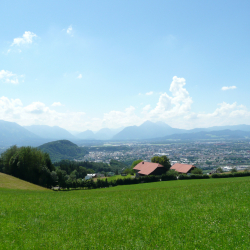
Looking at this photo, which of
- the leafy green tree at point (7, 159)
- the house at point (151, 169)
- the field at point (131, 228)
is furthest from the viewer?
the house at point (151, 169)

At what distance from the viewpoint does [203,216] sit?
1008 cm

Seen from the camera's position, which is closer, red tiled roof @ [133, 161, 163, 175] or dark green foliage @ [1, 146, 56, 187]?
dark green foliage @ [1, 146, 56, 187]

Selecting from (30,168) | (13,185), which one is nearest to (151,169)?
(30,168)

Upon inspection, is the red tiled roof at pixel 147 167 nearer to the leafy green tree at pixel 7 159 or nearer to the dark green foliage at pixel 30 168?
the dark green foliage at pixel 30 168

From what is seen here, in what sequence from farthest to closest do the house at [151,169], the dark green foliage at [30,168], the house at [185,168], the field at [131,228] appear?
the house at [185,168], the house at [151,169], the dark green foliage at [30,168], the field at [131,228]

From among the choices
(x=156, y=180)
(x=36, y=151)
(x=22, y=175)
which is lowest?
(x=156, y=180)

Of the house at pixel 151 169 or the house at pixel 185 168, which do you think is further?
the house at pixel 185 168

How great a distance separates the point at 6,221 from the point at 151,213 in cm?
913

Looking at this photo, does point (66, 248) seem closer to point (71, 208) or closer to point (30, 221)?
point (30, 221)

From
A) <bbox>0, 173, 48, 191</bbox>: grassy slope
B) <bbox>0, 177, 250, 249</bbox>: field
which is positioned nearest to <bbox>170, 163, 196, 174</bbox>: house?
<bbox>0, 173, 48, 191</bbox>: grassy slope

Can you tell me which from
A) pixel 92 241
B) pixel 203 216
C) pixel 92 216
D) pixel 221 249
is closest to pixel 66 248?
pixel 92 241

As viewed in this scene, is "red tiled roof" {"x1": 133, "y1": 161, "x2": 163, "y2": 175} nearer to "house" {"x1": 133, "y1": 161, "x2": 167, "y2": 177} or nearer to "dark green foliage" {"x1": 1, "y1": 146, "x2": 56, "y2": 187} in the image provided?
"house" {"x1": 133, "y1": 161, "x2": 167, "y2": 177}

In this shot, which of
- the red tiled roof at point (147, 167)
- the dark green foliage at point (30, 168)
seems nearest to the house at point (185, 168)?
the red tiled roof at point (147, 167)

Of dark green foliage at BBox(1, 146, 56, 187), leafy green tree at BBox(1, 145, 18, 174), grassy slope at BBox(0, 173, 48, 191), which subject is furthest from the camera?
leafy green tree at BBox(1, 145, 18, 174)
